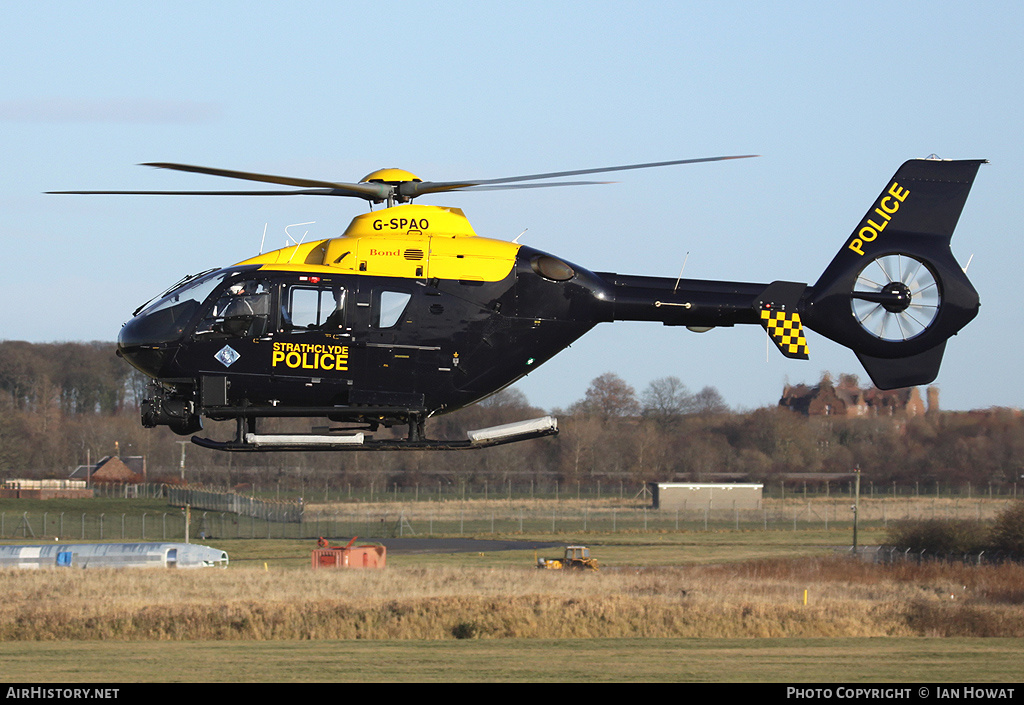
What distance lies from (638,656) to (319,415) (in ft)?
51.0

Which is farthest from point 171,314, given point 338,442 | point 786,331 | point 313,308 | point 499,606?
point 499,606

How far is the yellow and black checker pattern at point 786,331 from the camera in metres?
21.2

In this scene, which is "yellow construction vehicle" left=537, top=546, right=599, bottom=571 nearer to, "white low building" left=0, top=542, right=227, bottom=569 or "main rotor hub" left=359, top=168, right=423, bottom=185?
"white low building" left=0, top=542, right=227, bottom=569

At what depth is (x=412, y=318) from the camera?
20.0 m

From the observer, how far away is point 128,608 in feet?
130

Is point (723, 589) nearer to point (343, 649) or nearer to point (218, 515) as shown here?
point (343, 649)

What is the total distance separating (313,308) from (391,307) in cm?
126

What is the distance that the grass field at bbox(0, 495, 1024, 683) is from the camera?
97.7 ft

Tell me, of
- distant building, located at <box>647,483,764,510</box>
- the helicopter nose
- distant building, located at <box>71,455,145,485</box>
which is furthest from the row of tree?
the helicopter nose

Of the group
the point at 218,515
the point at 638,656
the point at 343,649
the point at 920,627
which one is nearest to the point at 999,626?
the point at 920,627

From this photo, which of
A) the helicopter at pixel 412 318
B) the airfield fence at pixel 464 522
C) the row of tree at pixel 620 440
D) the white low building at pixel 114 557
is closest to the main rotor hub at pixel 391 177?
the helicopter at pixel 412 318

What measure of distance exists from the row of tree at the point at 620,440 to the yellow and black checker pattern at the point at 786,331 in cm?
3329

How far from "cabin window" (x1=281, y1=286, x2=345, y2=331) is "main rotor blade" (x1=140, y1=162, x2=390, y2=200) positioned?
5.57 ft

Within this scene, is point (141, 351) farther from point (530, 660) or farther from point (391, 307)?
point (530, 660)
